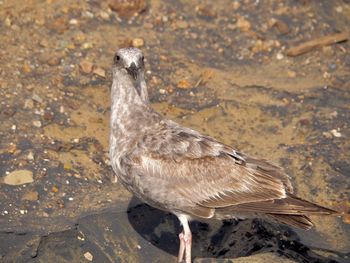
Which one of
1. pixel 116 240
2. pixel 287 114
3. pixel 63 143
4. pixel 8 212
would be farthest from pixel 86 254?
pixel 287 114

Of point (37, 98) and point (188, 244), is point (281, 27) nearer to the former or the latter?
point (37, 98)

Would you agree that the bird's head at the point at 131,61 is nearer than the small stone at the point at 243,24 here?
Yes

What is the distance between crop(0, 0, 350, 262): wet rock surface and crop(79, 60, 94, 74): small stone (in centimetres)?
1

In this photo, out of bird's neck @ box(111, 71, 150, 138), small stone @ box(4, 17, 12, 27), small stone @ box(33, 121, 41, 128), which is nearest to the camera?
bird's neck @ box(111, 71, 150, 138)

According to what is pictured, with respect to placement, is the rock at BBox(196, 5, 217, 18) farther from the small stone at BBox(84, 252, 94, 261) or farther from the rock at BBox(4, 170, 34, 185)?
the small stone at BBox(84, 252, 94, 261)

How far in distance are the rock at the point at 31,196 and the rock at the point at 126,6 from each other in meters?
3.25

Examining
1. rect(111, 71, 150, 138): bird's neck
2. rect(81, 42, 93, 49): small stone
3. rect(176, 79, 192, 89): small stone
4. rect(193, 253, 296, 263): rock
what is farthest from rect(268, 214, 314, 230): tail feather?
rect(81, 42, 93, 49): small stone

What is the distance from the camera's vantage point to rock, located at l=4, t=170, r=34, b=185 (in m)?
6.88

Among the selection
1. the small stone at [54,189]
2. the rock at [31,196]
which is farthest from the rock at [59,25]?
the rock at [31,196]

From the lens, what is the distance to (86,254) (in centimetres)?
624

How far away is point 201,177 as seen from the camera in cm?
612

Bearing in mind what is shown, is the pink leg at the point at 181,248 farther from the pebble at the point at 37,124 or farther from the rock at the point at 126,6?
the rock at the point at 126,6

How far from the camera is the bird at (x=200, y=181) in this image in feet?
19.9

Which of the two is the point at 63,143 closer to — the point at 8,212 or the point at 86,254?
the point at 8,212
